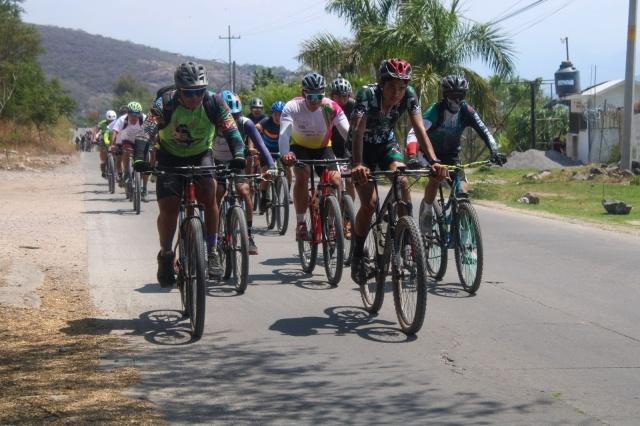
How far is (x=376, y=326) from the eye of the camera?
26.7 feet

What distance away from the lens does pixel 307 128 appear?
1123 centimetres

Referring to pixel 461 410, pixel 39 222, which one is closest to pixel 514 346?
pixel 461 410

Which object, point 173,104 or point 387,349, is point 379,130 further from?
point 387,349

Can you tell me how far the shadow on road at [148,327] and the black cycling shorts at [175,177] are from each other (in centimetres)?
98

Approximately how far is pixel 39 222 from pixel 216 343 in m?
9.59

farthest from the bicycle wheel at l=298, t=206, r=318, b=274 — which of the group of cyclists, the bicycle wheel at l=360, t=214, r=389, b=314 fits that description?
the bicycle wheel at l=360, t=214, r=389, b=314

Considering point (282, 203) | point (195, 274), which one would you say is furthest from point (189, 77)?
point (282, 203)

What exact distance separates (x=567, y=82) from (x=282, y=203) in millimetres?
37859

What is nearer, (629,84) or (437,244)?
(437,244)

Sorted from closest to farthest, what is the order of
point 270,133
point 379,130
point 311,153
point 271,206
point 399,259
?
point 399,259 → point 379,130 → point 311,153 → point 271,206 → point 270,133

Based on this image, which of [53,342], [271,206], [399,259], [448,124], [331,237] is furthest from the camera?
[271,206]

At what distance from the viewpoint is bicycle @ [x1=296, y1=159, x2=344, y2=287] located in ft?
32.3

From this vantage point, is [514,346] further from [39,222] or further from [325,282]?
[39,222]

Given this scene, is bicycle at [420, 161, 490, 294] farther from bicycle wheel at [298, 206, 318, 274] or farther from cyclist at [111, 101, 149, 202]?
cyclist at [111, 101, 149, 202]
